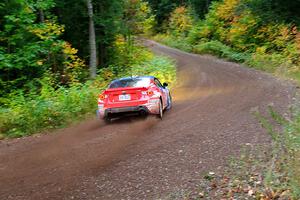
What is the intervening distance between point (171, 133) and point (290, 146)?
4220mm

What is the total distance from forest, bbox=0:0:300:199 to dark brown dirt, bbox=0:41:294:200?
55.4 inches

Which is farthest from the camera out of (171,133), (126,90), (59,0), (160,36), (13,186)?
(160,36)

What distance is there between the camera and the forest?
40.2ft

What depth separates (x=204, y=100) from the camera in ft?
49.0

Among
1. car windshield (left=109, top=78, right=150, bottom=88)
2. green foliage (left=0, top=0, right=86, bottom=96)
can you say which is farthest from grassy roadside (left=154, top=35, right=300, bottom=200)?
green foliage (left=0, top=0, right=86, bottom=96)

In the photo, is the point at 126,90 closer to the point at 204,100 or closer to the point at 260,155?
the point at 204,100

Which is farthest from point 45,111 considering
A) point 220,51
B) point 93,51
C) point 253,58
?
point 220,51

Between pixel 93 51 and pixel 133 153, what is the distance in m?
12.6

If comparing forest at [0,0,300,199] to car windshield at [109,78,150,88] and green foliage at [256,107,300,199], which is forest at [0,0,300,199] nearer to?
green foliage at [256,107,300,199]

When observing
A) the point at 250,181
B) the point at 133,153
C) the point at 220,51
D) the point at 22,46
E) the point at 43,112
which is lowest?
the point at 220,51

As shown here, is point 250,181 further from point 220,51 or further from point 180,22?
point 180,22

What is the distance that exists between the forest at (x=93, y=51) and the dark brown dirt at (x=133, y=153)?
1.41m

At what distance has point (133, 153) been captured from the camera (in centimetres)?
851

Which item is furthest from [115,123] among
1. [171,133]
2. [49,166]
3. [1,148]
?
[49,166]
